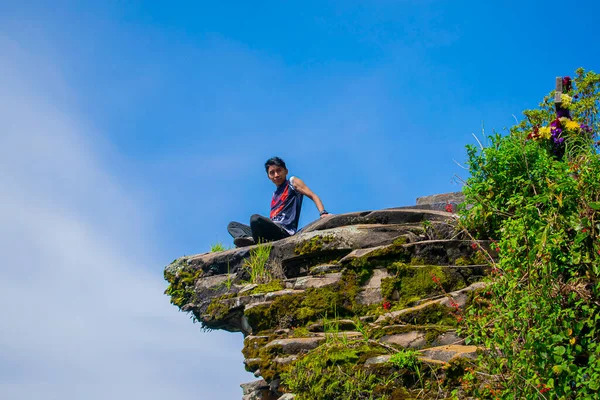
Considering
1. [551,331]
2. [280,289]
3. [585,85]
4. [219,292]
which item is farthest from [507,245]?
[585,85]

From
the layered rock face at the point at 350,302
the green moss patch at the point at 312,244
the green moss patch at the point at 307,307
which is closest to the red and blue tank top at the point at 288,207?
the layered rock face at the point at 350,302

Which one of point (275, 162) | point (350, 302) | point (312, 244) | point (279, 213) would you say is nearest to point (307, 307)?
point (350, 302)

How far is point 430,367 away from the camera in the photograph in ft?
19.2

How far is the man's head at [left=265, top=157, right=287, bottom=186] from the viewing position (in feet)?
34.8

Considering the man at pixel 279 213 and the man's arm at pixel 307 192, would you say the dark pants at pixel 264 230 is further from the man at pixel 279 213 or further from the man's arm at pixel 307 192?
the man's arm at pixel 307 192

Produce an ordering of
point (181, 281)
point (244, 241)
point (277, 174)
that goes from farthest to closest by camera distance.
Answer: point (277, 174) < point (244, 241) < point (181, 281)

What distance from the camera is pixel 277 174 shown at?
10.6 m

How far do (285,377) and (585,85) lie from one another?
15.8 metres

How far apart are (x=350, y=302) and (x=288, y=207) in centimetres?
324

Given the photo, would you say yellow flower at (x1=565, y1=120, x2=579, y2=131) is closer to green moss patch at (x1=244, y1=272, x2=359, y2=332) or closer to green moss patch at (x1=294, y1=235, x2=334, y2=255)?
green moss patch at (x1=294, y1=235, x2=334, y2=255)

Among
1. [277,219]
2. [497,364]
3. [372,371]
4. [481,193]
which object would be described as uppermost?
[277,219]

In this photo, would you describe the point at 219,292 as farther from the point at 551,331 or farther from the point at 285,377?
the point at 551,331

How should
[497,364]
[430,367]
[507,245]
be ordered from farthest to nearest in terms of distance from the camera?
1. [430,367]
2. [507,245]
3. [497,364]

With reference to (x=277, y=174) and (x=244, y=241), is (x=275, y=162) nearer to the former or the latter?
(x=277, y=174)
